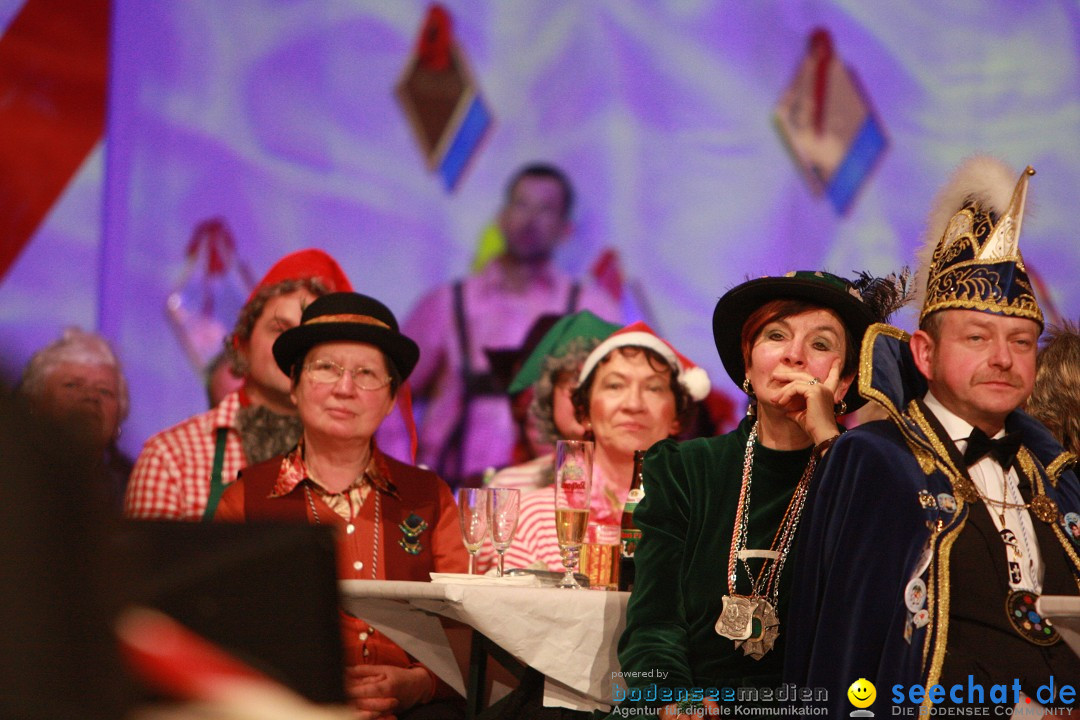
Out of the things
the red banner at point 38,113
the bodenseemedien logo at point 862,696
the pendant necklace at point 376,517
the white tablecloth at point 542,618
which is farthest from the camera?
the red banner at point 38,113

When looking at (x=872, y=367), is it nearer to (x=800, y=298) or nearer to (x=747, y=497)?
(x=800, y=298)

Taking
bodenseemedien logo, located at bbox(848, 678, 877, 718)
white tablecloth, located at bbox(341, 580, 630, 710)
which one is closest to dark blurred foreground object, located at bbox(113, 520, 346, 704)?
bodenseemedien logo, located at bbox(848, 678, 877, 718)

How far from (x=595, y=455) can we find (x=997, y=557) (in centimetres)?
193

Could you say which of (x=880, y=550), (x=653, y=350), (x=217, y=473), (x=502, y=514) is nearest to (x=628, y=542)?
(x=502, y=514)

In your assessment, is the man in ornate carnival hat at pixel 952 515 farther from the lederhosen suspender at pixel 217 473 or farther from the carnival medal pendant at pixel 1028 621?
the lederhosen suspender at pixel 217 473

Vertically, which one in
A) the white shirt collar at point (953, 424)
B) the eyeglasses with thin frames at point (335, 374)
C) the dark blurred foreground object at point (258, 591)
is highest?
the eyeglasses with thin frames at point (335, 374)

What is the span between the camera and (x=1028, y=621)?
2.27 metres

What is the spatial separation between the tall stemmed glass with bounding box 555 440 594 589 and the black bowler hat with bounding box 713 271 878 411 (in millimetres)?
531

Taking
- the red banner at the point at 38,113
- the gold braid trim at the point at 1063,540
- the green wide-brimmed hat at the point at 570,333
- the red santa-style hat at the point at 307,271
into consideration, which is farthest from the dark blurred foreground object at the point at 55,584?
the red banner at the point at 38,113

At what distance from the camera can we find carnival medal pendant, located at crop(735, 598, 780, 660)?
8.45 ft

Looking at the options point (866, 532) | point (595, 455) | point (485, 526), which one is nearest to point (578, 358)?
point (595, 455)

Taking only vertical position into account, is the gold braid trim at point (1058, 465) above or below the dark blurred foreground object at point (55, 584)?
above

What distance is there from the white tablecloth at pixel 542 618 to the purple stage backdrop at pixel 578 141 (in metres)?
3.60

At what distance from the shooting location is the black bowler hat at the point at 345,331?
11.6 feet
